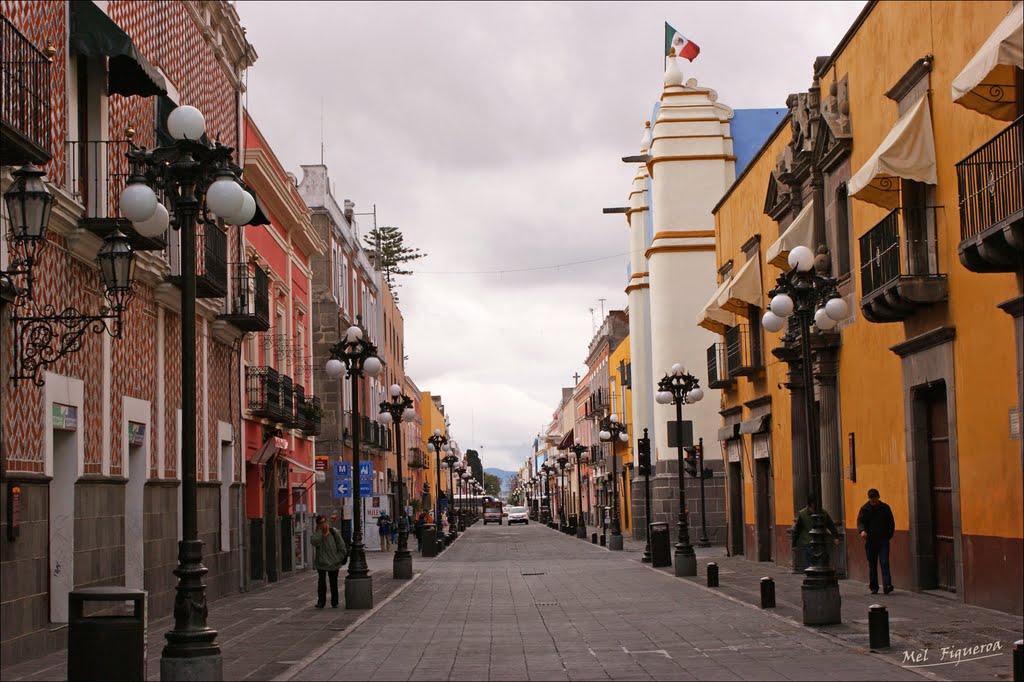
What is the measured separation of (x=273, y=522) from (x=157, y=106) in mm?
12737

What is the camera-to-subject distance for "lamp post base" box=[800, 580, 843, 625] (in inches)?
645

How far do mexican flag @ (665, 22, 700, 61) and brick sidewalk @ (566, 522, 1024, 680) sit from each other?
26.0 m

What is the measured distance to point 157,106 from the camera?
71.4 feet

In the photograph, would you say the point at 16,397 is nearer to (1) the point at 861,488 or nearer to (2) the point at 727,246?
(1) the point at 861,488

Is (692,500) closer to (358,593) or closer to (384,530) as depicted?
(384,530)

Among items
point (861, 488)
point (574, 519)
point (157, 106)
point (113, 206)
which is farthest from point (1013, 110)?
point (574, 519)

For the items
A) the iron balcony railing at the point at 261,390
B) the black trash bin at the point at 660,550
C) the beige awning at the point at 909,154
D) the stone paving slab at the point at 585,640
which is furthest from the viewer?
the black trash bin at the point at 660,550

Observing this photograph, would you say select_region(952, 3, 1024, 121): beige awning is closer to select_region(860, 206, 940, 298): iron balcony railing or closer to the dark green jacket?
select_region(860, 206, 940, 298): iron balcony railing

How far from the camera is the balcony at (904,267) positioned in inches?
730

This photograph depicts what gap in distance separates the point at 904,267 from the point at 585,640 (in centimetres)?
754

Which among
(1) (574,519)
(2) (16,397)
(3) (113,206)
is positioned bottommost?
(1) (574,519)

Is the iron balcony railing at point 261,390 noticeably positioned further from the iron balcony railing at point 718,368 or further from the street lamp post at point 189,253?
the street lamp post at point 189,253

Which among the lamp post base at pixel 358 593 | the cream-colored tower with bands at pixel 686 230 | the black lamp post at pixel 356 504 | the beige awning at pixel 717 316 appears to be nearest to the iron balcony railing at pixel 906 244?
the black lamp post at pixel 356 504

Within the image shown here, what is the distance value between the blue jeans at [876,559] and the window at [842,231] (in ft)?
18.7
